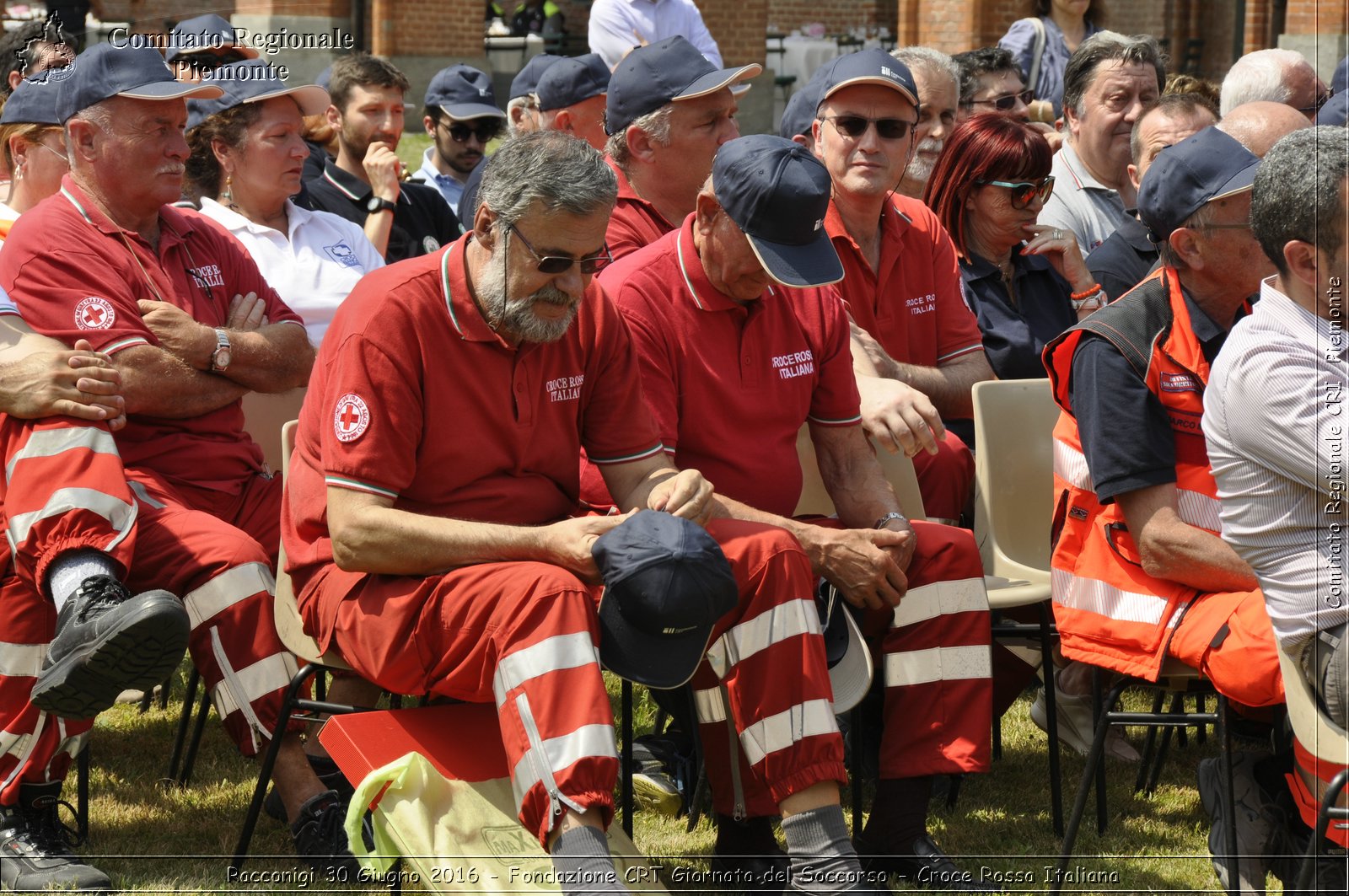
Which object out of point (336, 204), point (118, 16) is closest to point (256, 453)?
point (336, 204)

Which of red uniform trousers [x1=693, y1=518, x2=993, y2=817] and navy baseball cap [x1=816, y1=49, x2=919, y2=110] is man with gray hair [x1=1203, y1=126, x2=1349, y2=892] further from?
navy baseball cap [x1=816, y1=49, x2=919, y2=110]

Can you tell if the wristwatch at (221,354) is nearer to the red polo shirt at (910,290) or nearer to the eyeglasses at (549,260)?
the eyeglasses at (549,260)

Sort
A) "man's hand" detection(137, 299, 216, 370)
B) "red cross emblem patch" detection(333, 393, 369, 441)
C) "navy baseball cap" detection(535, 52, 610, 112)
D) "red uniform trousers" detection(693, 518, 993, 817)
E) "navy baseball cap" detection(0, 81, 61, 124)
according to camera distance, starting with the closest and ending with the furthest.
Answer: "red cross emblem patch" detection(333, 393, 369, 441) → "red uniform trousers" detection(693, 518, 993, 817) → "man's hand" detection(137, 299, 216, 370) → "navy baseball cap" detection(0, 81, 61, 124) → "navy baseball cap" detection(535, 52, 610, 112)

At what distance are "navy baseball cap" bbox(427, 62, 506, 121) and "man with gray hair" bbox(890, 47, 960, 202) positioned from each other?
2.58 meters

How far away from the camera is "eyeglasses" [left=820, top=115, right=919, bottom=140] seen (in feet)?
16.2

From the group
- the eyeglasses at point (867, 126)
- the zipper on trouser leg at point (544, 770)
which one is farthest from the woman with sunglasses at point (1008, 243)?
the zipper on trouser leg at point (544, 770)

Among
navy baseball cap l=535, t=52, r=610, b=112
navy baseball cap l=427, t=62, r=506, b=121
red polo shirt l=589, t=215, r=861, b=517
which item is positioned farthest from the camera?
navy baseball cap l=427, t=62, r=506, b=121

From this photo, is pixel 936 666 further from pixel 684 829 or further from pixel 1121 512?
pixel 684 829

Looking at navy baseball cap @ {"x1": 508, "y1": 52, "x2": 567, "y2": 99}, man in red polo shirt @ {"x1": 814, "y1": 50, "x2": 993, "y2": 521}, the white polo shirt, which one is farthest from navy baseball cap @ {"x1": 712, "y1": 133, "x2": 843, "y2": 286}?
navy baseball cap @ {"x1": 508, "y1": 52, "x2": 567, "y2": 99}

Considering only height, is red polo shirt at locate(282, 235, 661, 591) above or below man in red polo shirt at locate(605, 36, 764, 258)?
below

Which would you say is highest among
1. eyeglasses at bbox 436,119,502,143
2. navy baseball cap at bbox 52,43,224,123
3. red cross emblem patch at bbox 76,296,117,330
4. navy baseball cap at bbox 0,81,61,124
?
navy baseball cap at bbox 52,43,224,123

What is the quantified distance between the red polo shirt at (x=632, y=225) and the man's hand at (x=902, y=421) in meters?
1.07

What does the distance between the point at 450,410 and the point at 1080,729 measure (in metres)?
2.51

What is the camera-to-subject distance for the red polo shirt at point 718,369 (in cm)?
397
